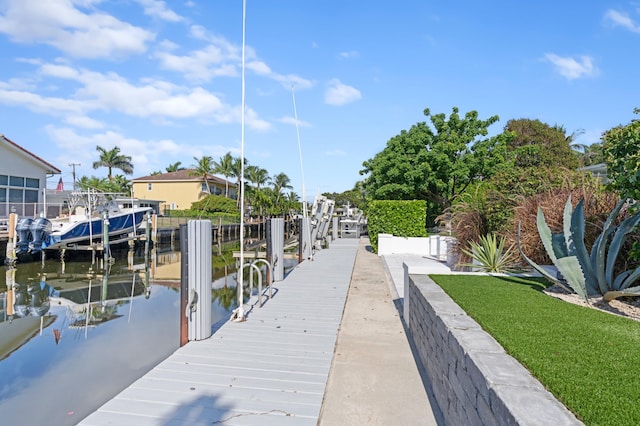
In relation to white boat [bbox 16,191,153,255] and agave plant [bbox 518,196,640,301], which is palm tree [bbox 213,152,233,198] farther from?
agave plant [bbox 518,196,640,301]

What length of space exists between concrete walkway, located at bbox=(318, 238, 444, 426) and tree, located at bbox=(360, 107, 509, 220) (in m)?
15.6

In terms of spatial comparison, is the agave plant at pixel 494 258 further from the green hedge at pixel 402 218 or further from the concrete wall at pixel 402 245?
the green hedge at pixel 402 218

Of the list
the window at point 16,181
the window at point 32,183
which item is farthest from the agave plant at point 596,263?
the window at point 32,183

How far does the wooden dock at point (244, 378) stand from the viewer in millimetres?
3264

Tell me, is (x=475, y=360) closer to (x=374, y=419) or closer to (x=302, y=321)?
(x=374, y=419)

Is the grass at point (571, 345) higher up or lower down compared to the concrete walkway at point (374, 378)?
higher up

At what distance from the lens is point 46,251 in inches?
870

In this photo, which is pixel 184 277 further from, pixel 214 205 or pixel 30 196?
pixel 214 205

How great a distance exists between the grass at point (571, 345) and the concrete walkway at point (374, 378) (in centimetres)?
91

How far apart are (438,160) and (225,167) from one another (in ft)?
113

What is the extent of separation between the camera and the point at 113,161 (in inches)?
2201

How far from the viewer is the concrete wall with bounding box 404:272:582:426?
1.89 meters

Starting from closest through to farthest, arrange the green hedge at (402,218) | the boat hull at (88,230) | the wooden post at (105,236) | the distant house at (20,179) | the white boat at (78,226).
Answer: the green hedge at (402,218) < the white boat at (78,226) < the boat hull at (88,230) < the wooden post at (105,236) < the distant house at (20,179)

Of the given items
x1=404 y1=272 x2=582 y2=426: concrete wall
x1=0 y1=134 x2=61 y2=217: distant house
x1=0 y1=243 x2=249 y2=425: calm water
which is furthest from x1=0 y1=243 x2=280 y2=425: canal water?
x1=0 y1=134 x2=61 y2=217: distant house
